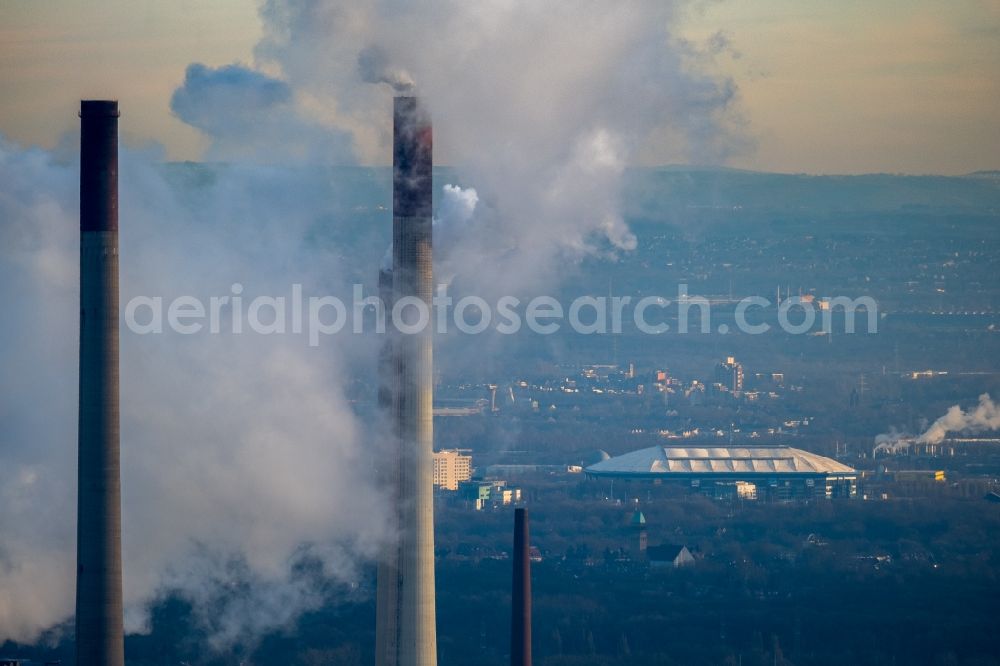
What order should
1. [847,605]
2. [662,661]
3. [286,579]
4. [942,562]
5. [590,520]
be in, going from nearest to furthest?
[286,579] → [662,661] → [847,605] → [942,562] → [590,520]

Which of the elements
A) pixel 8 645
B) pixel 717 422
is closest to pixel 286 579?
pixel 8 645

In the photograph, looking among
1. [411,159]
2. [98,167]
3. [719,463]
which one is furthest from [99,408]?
[719,463]

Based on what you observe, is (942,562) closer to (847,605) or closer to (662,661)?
(847,605)

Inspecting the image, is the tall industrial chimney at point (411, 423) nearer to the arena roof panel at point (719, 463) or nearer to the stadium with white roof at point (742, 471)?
the stadium with white roof at point (742, 471)

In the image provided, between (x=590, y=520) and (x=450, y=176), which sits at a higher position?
(x=450, y=176)

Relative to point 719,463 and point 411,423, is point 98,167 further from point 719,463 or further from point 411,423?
point 719,463

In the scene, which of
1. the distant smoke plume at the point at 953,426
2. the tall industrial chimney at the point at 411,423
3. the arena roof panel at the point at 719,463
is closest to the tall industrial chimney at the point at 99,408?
the tall industrial chimney at the point at 411,423

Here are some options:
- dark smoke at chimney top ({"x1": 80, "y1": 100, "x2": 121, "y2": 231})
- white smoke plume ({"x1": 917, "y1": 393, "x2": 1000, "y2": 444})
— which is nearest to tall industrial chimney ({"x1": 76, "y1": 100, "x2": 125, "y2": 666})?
dark smoke at chimney top ({"x1": 80, "y1": 100, "x2": 121, "y2": 231})
